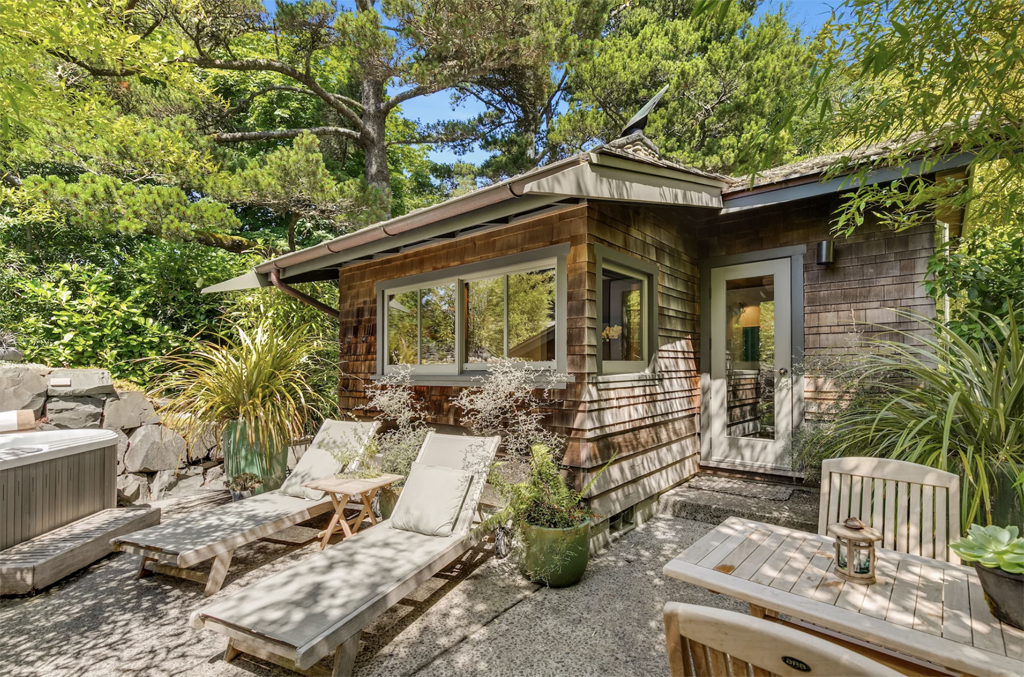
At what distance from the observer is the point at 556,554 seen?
336 cm

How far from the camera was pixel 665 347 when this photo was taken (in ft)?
16.9

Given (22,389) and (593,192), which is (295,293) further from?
(593,192)

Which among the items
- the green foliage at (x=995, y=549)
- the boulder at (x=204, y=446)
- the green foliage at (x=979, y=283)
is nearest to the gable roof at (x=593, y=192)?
the green foliage at (x=979, y=283)

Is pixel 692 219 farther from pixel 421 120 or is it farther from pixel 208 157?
pixel 421 120

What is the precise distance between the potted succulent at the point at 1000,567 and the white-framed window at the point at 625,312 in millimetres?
2756

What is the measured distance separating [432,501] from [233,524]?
148 centimetres

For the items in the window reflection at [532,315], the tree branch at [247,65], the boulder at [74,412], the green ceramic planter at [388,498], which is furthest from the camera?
the tree branch at [247,65]

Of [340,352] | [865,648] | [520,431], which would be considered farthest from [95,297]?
[865,648]

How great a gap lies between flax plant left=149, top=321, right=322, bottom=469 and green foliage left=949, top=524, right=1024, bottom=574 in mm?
5459

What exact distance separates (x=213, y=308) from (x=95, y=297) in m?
1.58

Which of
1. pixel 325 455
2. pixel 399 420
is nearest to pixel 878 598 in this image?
pixel 399 420

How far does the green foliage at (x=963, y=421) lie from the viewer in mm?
3049

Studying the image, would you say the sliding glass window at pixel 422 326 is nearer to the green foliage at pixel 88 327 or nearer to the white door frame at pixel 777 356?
Answer: the white door frame at pixel 777 356

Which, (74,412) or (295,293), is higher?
(295,293)
